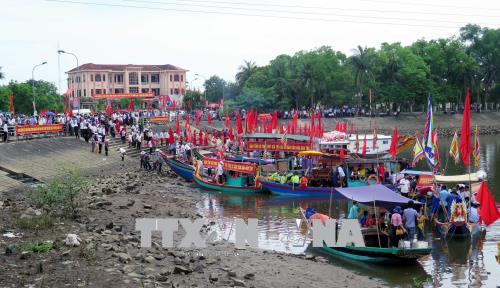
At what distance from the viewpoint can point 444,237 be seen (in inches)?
854

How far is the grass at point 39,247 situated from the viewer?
1440cm

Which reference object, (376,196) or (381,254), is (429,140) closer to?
(376,196)

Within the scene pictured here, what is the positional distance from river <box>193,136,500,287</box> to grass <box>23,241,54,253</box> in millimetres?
7842

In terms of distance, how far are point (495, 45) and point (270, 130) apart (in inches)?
2354

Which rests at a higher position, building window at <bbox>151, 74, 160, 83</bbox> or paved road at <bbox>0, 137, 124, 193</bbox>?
building window at <bbox>151, 74, 160, 83</bbox>

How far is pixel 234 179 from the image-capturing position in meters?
34.3

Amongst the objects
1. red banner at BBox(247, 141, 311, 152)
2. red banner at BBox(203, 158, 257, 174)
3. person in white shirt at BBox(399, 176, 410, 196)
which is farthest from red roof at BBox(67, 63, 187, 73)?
person in white shirt at BBox(399, 176, 410, 196)

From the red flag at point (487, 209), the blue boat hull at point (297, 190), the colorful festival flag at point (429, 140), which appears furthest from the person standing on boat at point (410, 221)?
the blue boat hull at point (297, 190)

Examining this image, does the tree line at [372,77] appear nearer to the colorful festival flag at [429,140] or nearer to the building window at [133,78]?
the building window at [133,78]

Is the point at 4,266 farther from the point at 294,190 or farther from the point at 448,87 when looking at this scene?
the point at 448,87

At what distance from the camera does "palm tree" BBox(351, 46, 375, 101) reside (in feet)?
259

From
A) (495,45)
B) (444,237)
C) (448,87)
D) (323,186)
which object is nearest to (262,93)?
(448,87)

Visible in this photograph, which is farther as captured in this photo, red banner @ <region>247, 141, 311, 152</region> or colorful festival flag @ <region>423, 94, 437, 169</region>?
red banner @ <region>247, 141, 311, 152</region>

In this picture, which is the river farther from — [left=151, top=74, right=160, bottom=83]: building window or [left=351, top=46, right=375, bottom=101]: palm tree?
[left=151, top=74, right=160, bottom=83]: building window
